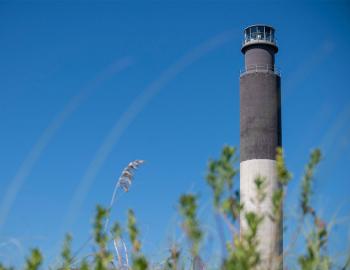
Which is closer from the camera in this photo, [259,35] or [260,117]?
[260,117]

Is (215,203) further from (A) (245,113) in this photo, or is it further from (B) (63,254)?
(A) (245,113)

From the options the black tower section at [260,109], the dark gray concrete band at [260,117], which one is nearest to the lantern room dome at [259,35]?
the black tower section at [260,109]

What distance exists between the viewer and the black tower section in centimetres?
2109

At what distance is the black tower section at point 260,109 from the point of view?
2109 cm

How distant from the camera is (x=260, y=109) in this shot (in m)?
21.4

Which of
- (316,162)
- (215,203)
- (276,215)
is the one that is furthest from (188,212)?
(316,162)

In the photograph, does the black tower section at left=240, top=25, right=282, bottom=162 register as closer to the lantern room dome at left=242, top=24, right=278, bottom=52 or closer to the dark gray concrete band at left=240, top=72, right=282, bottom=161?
the dark gray concrete band at left=240, top=72, right=282, bottom=161

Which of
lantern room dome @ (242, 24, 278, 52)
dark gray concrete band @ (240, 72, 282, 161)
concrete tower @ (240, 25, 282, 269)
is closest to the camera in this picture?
concrete tower @ (240, 25, 282, 269)

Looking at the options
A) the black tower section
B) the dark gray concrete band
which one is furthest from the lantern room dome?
the dark gray concrete band

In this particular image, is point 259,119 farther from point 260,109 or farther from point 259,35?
point 259,35

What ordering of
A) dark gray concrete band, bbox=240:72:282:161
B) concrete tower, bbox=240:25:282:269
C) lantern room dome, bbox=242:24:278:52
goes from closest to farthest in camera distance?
concrete tower, bbox=240:25:282:269, dark gray concrete band, bbox=240:72:282:161, lantern room dome, bbox=242:24:278:52

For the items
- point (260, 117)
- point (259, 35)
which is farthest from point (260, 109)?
point (259, 35)

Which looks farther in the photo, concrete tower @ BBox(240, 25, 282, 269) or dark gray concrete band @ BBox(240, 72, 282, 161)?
dark gray concrete band @ BBox(240, 72, 282, 161)

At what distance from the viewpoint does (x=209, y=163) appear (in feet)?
8.55
